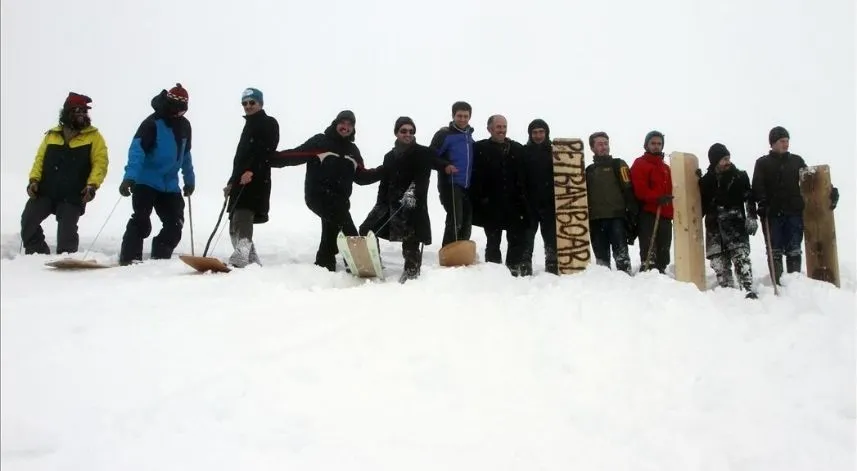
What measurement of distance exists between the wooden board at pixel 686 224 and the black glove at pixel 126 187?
498cm

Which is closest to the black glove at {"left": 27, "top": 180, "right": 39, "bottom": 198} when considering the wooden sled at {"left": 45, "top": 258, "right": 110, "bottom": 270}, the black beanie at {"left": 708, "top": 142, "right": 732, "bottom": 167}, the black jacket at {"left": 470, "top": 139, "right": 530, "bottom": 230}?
the wooden sled at {"left": 45, "top": 258, "right": 110, "bottom": 270}

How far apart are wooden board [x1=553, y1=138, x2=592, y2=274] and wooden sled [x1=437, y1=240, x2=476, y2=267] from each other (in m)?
1.26

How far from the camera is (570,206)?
6.44m

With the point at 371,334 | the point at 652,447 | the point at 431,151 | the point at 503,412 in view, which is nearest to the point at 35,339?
the point at 371,334

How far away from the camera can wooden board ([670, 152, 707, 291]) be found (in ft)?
19.3

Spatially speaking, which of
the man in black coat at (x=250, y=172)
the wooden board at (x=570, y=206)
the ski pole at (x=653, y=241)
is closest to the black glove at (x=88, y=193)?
the man in black coat at (x=250, y=172)

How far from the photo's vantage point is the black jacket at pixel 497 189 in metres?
6.40

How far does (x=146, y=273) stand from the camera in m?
5.12

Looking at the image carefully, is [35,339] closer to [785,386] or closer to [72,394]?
[72,394]

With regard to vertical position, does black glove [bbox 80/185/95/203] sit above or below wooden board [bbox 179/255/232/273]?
above

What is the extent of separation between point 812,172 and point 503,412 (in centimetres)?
495

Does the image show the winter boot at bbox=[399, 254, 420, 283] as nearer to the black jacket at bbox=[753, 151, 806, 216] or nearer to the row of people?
the row of people

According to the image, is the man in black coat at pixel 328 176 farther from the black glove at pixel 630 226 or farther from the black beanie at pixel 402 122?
the black glove at pixel 630 226

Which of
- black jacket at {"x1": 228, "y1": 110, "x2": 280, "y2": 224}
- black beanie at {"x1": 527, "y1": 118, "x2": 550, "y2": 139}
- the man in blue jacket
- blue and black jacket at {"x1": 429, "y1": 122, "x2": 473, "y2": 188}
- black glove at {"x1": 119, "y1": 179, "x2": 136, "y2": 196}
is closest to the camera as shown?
black glove at {"x1": 119, "y1": 179, "x2": 136, "y2": 196}
